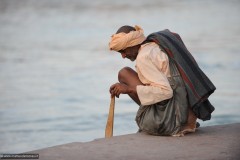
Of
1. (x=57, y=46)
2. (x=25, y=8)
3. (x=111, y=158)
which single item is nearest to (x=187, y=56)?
(x=111, y=158)

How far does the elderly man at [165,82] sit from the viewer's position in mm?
5574

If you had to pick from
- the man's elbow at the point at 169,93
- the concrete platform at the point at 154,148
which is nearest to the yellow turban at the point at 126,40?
the man's elbow at the point at 169,93

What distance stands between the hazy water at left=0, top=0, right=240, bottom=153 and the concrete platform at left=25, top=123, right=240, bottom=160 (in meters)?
2.20

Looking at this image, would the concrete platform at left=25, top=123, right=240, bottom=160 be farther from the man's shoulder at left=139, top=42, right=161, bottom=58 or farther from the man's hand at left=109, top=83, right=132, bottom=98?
the man's shoulder at left=139, top=42, right=161, bottom=58

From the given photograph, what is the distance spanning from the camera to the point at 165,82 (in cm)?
554

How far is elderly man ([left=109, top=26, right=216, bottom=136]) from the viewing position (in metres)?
5.57

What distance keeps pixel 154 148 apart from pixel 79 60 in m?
7.95

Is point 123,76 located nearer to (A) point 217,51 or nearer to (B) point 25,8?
(A) point 217,51

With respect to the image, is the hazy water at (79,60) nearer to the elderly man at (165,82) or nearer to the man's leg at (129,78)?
the man's leg at (129,78)

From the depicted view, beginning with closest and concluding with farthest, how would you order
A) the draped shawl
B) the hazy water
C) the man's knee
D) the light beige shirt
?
the light beige shirt < the draped shawl < the man's knee < the hazy water

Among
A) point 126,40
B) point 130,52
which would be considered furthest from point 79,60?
point 126,40

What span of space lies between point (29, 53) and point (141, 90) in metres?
8.55

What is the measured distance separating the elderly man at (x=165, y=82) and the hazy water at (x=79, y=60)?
215 cm

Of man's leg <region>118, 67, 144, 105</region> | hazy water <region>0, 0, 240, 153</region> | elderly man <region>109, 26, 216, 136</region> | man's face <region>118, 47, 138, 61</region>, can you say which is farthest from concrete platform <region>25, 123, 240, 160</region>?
hazy water <region>0, 0, 240, 153</region>
